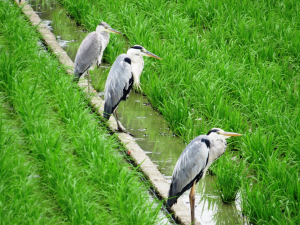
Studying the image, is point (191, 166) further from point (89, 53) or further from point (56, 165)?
point (89, 53)

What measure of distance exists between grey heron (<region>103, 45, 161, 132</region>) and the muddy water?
343mm

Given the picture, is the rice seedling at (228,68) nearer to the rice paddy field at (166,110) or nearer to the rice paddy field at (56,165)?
the rice paddy field at (166,110)

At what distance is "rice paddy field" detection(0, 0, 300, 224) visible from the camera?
3.74 meters

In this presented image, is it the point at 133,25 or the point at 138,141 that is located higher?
the point at 133,25

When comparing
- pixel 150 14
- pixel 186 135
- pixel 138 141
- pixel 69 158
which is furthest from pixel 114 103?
pixel 150 14

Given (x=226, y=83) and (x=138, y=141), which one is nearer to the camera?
(x=138, y=141)

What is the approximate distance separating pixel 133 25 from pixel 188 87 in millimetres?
2167

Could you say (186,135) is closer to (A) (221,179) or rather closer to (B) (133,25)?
(A) (221,179)

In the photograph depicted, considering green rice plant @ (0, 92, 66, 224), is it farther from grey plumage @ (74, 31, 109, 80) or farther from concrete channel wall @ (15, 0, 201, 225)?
grey plumage @ (74, 31, 109, 80)

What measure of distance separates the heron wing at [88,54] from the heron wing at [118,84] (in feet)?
2.28

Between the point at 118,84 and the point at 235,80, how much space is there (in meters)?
1.41

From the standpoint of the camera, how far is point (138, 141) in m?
5.34

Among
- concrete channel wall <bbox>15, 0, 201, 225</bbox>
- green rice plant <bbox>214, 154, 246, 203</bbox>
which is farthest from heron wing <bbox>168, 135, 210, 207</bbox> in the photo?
green rice plant <bbox>214, 154, 246, 203</bbox>

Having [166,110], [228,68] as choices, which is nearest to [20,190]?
[166,110]
